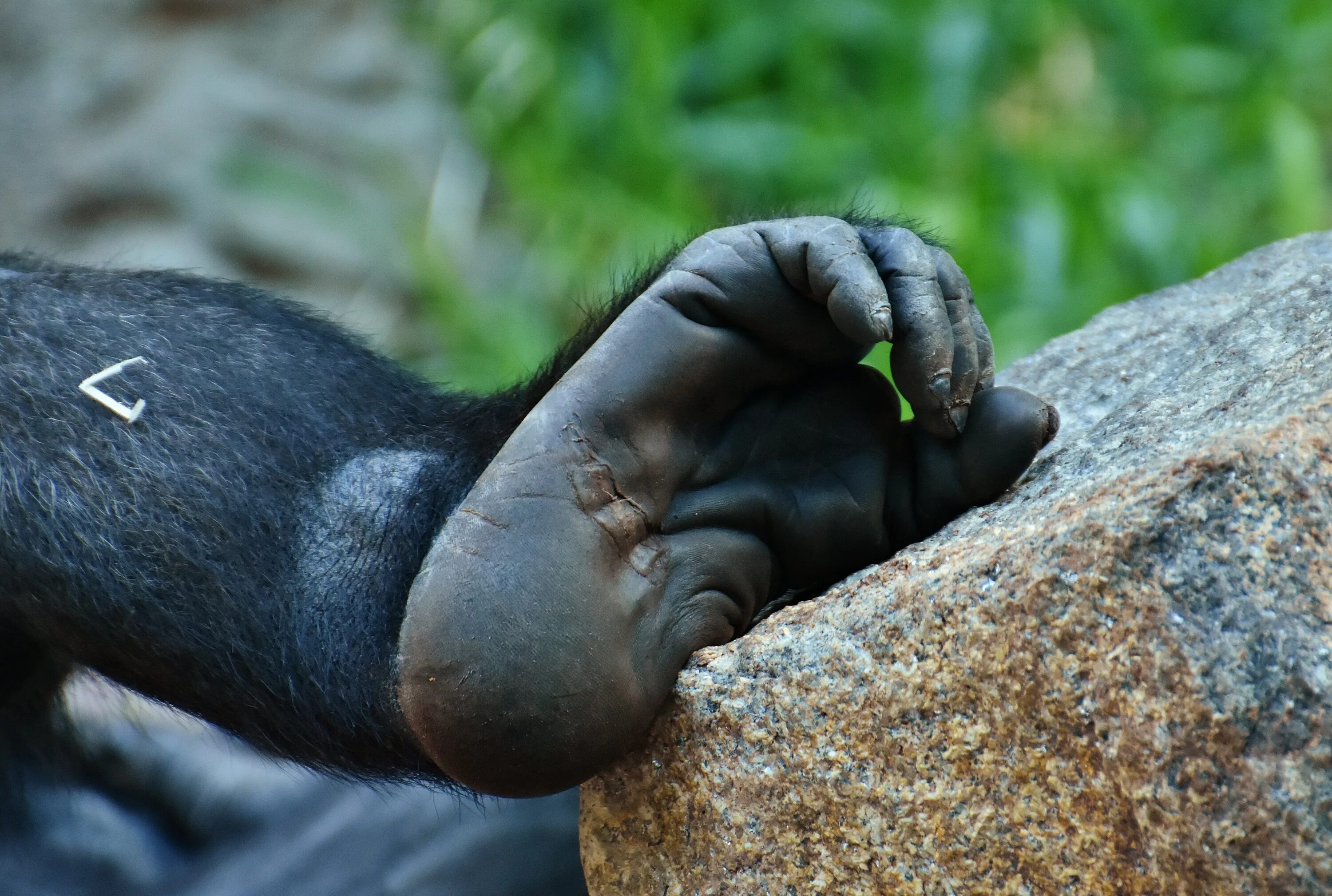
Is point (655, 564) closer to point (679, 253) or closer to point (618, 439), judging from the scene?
point (618, 439)

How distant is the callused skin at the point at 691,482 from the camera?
0.72m

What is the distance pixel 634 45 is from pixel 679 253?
2.07 metres

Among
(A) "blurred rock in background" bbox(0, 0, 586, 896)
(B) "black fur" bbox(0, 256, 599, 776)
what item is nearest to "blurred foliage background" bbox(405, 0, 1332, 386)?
(A) "blurred rock in background" bbox(0, 0, 586, 896)

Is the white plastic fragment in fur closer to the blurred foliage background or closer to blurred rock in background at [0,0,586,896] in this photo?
blurred rock in background at [0,0,586,896]

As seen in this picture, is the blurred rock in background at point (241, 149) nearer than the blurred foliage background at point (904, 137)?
No

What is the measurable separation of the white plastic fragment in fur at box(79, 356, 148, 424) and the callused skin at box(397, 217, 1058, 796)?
26cm

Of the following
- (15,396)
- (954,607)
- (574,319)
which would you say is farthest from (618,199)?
(954,607)

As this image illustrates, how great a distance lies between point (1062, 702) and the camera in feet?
2.18

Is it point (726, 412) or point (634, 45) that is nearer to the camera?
point (726, 412)

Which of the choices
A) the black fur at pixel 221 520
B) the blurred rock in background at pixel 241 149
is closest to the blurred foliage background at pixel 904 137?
the blurred rock in background at pixel 241 149

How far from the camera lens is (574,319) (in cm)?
263

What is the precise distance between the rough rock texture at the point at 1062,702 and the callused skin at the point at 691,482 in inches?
1.6

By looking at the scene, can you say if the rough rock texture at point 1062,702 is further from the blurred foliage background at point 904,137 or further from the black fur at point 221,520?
the blurred foliage background at point 904,137

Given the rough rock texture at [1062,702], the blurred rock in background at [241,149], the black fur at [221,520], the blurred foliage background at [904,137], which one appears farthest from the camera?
the blurred rock in background at [241,149]
